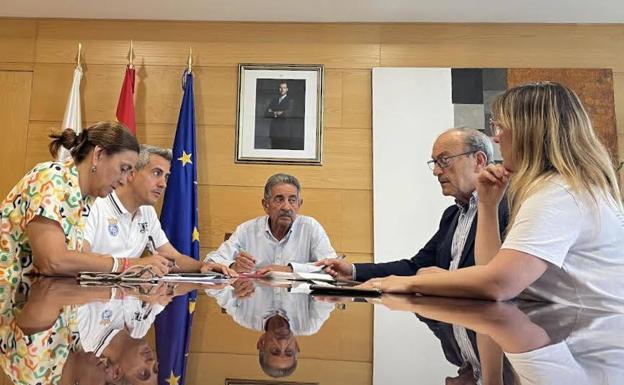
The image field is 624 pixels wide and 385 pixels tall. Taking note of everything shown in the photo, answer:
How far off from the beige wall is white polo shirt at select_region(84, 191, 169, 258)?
1027 millimetres

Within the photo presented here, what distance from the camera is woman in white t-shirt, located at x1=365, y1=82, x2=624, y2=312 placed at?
1.15 m

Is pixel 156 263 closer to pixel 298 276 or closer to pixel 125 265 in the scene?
pixel 125 265

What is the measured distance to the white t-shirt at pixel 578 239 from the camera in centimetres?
114

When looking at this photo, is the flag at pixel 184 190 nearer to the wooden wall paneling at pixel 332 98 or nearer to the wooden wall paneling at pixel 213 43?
the wooden wall paneling at pixel 213 43

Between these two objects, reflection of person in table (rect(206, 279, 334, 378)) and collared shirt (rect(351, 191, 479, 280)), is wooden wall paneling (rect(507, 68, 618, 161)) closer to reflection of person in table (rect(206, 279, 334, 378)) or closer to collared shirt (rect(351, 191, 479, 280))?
collared shirt (rect(351, 191, 479, 280))

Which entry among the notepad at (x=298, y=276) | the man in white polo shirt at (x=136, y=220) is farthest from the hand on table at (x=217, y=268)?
the notepad at (x=298, y=276)

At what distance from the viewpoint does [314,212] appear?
12.0ft

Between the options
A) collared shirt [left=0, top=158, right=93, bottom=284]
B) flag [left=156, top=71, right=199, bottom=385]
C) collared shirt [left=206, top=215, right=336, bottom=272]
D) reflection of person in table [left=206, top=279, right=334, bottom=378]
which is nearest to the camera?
reflection of person in table [left=206, top=279, right=334, bottom=378]

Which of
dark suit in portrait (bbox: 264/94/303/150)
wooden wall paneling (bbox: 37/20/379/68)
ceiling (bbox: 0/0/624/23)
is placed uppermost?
ceiling (bbox: 0/0/624/23)

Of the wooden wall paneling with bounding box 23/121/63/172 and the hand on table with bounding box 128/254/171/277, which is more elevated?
the wooden wall paneling with bounding box 23/121/63/172

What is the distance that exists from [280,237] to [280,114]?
42.6 inches

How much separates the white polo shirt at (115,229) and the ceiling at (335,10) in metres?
1.65

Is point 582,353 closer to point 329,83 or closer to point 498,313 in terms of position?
point 498,313

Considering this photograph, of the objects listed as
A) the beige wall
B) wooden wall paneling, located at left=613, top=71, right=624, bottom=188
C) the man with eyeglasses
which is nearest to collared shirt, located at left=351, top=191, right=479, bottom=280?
the man with eyeglasses
